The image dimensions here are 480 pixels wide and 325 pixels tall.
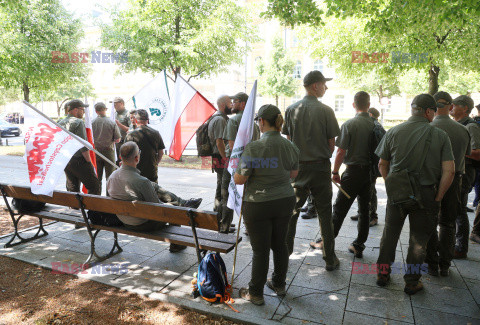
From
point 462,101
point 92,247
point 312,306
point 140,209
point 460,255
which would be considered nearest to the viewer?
point 312,306

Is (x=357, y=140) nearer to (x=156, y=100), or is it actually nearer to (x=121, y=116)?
(x=156, y=100)

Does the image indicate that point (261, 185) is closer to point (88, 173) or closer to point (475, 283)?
point (475, 283)

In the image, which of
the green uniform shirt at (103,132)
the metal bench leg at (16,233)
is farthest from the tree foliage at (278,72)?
the metal bench leg at (16,233)

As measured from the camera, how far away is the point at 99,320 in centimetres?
325

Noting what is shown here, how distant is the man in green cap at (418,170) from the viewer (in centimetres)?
343

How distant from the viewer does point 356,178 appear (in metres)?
4.48

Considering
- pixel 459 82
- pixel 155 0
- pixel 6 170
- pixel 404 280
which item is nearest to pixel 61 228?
pixel 404 280

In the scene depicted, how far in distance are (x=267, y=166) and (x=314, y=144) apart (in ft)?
3.36

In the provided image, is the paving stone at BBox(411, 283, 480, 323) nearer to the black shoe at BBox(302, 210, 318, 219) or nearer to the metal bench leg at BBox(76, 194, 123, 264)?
the black shoe at BBox(302, 210, 318, 219)

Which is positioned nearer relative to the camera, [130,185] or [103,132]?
[130,185]

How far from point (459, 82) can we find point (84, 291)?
109ft

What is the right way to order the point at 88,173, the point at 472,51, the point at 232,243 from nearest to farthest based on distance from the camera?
1. the point at 232,243
2. the point at 88,173
3. the point at 472,51

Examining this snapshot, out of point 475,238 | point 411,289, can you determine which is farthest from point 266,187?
point 475,238

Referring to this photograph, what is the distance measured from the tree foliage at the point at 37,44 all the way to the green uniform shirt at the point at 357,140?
14488 mm
